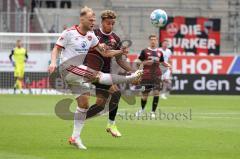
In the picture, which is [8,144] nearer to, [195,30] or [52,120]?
[52,120]

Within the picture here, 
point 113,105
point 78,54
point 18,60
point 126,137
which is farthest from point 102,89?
point 18,60

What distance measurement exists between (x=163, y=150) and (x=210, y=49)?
86.9ft

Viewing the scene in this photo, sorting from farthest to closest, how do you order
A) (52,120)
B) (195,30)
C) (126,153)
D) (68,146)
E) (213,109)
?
(195,30) < (213,109) < (52,120) < (68,146) < (126,153)

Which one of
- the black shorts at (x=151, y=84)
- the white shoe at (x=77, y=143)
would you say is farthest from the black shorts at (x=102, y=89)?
the black shorts at (x=151, y=84)

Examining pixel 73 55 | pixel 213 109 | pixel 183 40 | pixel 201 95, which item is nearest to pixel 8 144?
pixel 73 55

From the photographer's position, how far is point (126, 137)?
15297 millimetres

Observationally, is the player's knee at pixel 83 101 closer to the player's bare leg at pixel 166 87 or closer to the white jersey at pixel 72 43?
the white jersey at pixel 72 43

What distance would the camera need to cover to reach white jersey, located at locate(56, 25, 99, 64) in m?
13.2

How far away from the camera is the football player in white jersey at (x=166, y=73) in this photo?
3045 cm

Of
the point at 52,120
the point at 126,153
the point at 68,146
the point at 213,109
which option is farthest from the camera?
the point at 213,109

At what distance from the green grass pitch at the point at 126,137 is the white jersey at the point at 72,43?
1694 mm

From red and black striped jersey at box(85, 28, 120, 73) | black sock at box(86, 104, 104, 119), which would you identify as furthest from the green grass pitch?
red and black striped jersey at box(85, 28, 120, 73)

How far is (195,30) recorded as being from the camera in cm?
3881

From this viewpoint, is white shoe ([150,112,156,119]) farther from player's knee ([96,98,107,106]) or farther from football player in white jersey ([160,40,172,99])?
football player in white jersey ([160,40,172,99])
